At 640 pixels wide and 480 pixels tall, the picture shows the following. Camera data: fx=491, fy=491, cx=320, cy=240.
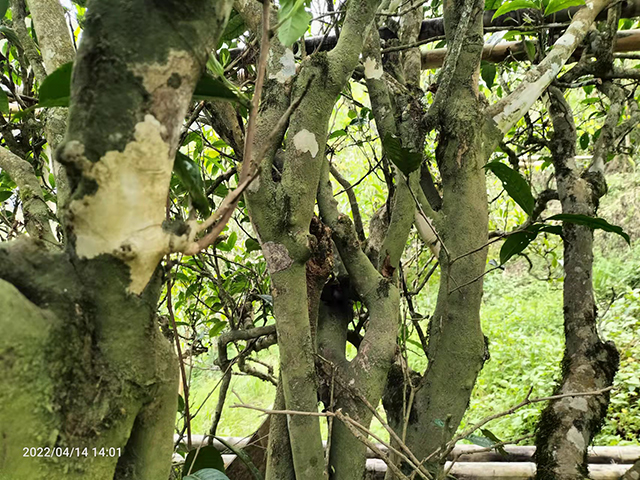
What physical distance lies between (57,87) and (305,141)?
408 millimetres

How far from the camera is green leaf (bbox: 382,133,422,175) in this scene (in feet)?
2.78

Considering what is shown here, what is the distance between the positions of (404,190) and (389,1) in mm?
578

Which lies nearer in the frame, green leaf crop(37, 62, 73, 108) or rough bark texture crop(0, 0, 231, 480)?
rough bark texture crop(0, 0, 231, 480)

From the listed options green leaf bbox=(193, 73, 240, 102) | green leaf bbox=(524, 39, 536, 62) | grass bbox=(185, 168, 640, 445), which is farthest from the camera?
grass bbox=(185, 168, 640, 445)

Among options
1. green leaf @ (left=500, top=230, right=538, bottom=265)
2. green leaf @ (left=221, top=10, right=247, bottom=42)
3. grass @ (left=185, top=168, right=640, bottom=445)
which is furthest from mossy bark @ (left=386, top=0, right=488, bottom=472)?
grass @ (left=185, top=168, right=640, bottom=445)

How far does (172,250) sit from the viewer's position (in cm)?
43

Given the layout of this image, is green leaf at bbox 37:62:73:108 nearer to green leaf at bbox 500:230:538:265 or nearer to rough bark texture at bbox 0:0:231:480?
rough bark texture at bbox 0:0:231:480

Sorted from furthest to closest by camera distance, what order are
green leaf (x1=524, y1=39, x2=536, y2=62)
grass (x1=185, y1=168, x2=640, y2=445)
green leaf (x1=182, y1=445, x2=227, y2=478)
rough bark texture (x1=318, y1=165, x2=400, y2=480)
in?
1. grass (x1=185, y1=168, x2=640, y2=445)
2. green leaf (x1=524, y1=39, x2=536, y2=62)
3. rough bark texture (x1=318, y1=165, x2=400, y2=480)
4. green leaf (x1=182, y1=445, x2=227, y2=478)

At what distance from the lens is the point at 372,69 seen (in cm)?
115

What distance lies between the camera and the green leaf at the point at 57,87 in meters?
0.53

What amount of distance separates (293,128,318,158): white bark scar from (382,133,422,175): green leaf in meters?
0.13

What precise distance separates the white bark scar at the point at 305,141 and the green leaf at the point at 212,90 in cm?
31

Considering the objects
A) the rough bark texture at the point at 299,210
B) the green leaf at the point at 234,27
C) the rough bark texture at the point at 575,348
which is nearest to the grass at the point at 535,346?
the rough bark texture at the point at 575,348

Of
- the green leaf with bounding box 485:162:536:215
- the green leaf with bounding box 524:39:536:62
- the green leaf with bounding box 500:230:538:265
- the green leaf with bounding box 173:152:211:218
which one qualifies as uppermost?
the green leaf with bounding box 524:39:536:62
